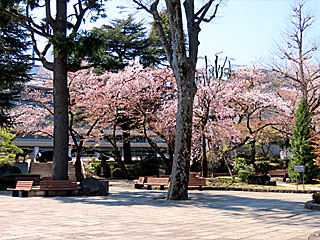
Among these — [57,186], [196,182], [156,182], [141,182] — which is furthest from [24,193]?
[196,182]

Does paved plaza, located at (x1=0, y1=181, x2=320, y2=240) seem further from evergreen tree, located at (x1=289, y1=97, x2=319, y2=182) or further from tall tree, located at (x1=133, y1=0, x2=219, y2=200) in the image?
evergreen tree, located at (x1=289, y1=97, x2=319, y2=182)

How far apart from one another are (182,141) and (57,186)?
6.28 metres

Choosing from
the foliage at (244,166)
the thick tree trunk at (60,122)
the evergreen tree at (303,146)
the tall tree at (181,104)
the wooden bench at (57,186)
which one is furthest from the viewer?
the foliage at (244,166)

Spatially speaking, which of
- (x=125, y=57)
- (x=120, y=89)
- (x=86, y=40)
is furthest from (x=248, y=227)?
(x=125, y=57)

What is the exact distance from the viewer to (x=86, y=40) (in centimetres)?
1800

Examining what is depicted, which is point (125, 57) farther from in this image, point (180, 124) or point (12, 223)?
point (12, 223)

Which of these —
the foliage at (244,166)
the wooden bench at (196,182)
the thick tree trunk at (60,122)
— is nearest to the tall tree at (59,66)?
the thick tree trunk at (60,122)

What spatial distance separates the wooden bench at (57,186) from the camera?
16.6 m

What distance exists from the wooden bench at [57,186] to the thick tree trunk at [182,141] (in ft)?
16.5

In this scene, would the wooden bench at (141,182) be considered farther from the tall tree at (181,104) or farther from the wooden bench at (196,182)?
the tall tree at (181,104)

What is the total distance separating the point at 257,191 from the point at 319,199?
9106 mm

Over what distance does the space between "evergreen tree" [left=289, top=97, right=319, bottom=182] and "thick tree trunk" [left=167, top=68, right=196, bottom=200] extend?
48.2ft

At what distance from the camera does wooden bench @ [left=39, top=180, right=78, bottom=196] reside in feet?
54.5

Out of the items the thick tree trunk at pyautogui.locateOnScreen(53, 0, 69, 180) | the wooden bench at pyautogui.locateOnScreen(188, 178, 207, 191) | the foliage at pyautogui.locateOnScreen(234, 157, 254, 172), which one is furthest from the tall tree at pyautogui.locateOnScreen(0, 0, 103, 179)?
the foliage at pyautogui.locateOnScreen(234, 157, 254, 172)
